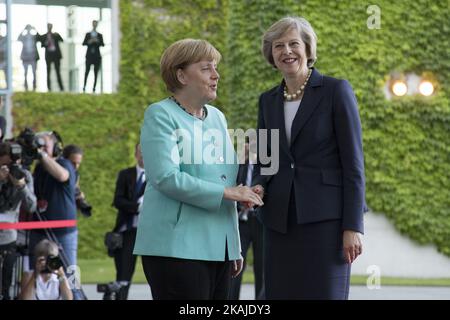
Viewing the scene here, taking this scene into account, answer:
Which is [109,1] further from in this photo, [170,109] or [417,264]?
[170,109]

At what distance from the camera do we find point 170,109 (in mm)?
4059

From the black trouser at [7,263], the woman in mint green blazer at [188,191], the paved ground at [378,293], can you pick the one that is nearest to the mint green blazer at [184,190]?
the woman in mint green blazer at [188,191]

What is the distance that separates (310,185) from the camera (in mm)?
4188

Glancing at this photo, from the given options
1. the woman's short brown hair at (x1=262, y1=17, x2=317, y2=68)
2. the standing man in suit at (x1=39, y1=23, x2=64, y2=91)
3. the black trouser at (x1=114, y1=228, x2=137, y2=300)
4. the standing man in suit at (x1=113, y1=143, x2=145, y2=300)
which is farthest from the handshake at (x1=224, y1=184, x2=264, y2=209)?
the standing man in suit at (x1=39, y1=23, x2=64, y2=91)

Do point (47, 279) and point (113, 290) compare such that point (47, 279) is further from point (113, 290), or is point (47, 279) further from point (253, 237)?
point (253, 237)

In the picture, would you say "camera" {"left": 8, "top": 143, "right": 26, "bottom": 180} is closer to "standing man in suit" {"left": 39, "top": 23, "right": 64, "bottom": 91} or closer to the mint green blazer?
the mint green blazer

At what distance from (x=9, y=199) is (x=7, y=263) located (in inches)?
19.3

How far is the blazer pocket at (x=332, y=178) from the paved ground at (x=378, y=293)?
6.57 m

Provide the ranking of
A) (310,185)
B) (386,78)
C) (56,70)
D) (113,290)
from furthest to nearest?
(56,70) < (386,78) < (113,290) < (310,185)

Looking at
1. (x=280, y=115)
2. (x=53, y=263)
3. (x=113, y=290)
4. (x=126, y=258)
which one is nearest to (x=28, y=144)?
(x=53, y=263)

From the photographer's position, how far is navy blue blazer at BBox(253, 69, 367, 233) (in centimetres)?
415

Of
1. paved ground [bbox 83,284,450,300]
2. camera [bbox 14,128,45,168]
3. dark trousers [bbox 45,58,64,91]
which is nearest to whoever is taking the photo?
camera [bbox 14,128,45,168]

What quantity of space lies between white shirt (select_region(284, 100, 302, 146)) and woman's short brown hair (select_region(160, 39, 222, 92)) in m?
0.39
